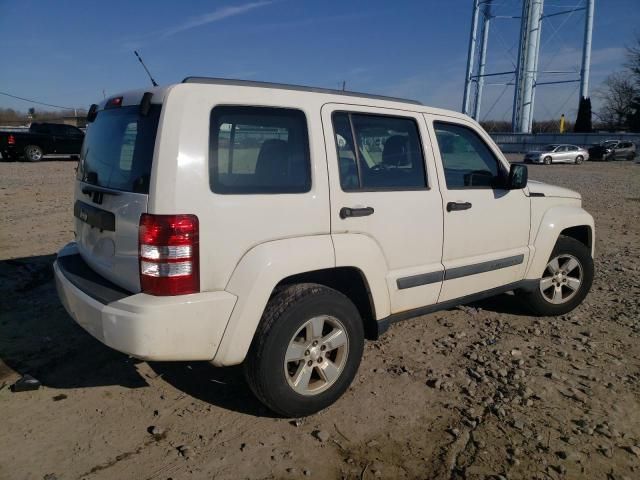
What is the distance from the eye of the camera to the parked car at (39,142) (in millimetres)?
20469

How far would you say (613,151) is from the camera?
35.6 metres

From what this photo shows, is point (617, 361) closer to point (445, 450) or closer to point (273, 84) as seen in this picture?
point (445, 450)

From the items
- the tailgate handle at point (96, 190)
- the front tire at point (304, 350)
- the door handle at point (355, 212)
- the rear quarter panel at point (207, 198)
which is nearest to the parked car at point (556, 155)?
the door handle at point (355, 212)

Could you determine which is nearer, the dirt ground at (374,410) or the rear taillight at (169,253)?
the rear taillight at (169,253)

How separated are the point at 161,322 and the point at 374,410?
1463 millimetres

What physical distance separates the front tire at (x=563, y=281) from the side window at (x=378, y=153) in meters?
1.90

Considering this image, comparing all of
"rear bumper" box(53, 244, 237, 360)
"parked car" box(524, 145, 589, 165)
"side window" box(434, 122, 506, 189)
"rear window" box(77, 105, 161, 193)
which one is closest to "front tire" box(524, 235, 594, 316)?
"side window" box(434, 122, 506, 189)

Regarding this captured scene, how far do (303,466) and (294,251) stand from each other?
1129 millimetres

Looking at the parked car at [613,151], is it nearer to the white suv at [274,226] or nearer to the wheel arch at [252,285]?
the white suv at [274,226]

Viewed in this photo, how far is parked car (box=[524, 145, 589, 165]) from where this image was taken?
32.4m

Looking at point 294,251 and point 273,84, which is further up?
point 273,84

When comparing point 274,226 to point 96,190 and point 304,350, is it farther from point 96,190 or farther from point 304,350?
point 96,190

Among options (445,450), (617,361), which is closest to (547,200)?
(617,361)

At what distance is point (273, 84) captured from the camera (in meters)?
2.87
